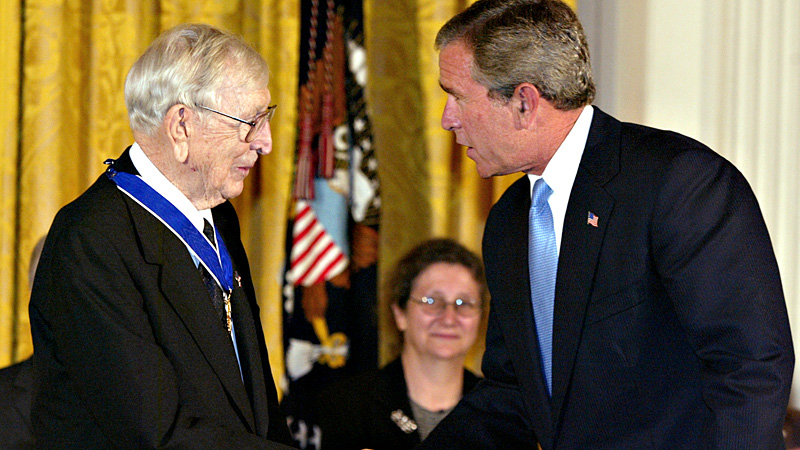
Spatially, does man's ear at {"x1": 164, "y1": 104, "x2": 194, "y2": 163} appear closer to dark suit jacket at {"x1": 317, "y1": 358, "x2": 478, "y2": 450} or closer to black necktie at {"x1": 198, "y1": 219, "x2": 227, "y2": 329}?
black necktie at {"x1": 198, "y1": 219, "x2": 227, "y2": 329}

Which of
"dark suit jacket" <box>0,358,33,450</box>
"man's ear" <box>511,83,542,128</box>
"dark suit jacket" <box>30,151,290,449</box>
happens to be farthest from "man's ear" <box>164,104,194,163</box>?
"dark suit jacket" <box>0,358,33,450</box>

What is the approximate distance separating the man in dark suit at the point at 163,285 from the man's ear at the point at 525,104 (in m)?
0.57

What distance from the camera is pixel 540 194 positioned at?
2.12 meters

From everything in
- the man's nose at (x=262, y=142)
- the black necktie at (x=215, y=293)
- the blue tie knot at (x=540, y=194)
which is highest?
the man's nose at (x=262, y=142)

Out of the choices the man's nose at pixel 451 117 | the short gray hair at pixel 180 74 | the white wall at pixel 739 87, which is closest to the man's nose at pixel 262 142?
the short gray hair at pixel 180 74

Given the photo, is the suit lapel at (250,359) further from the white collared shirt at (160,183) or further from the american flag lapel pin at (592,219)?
the american flag lapel pin at (592,219)

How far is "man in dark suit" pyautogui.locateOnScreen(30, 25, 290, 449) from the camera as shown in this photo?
1.67 m

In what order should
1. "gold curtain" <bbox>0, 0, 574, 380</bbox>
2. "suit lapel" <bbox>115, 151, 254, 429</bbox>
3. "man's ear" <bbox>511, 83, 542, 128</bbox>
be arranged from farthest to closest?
"gold curtain" <bbox>0, 0, 574, 380</bbox>
"man's ear" <bbox>511, 83, 542, 128</bbox>
"suit lapel" <bbox>115, 151, 254, 429</bbox>

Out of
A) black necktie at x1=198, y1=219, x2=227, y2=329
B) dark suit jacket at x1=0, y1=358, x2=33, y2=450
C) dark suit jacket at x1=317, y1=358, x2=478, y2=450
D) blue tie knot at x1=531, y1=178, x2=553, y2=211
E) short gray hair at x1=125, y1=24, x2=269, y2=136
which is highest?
short gray hair at x1=125, y1=24, x2=269, y2=136

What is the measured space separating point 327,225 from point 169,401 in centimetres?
213

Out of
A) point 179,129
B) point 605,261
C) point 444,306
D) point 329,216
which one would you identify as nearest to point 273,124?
point 329,216

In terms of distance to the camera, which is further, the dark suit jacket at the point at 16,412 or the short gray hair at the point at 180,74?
the dark suit jacket at the point at 16,412

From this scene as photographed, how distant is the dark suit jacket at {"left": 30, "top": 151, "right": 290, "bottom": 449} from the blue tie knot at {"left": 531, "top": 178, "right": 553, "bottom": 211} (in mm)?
788

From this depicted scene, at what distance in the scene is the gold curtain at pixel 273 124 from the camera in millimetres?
3490
